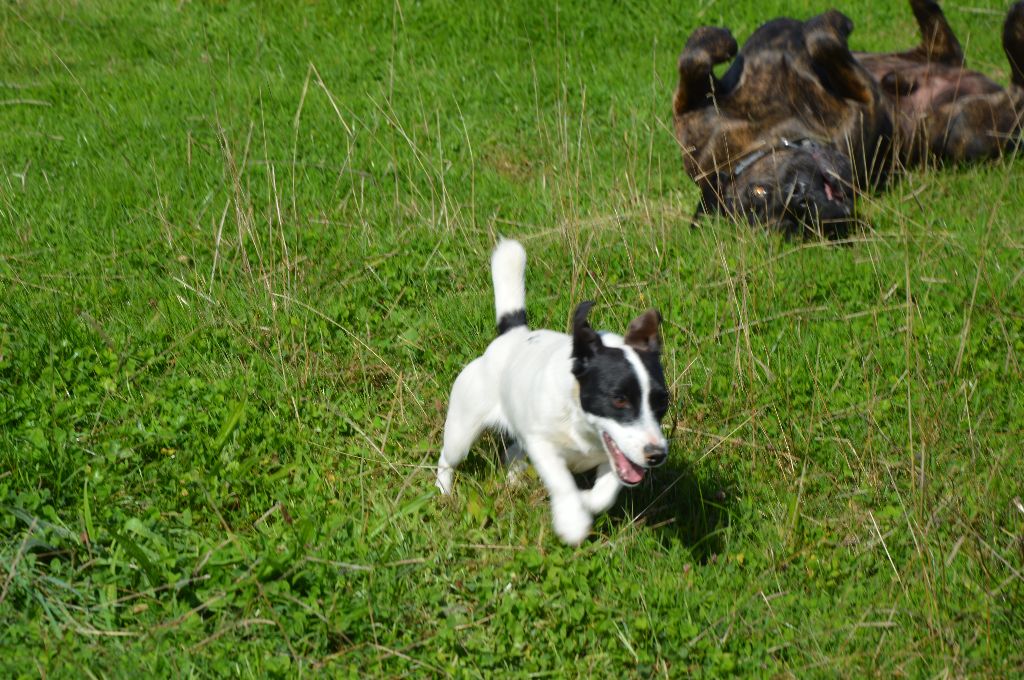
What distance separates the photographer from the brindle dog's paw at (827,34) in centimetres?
790

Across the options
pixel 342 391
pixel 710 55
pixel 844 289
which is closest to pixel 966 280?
pixel 844 289

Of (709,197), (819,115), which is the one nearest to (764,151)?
(709,197)

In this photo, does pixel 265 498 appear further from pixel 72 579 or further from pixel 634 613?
pixel 634 613

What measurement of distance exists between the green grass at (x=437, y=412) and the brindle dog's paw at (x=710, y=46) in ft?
2.46

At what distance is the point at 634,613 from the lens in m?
4.34

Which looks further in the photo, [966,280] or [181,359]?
[966,280]

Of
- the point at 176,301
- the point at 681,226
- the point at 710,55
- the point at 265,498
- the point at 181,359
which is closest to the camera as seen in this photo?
the point at 265,498

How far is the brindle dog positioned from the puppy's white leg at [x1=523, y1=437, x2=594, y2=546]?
117 inches

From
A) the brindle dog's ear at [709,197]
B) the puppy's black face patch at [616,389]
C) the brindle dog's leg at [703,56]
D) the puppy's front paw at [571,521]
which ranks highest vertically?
the brindle dog's leg at [703,56]

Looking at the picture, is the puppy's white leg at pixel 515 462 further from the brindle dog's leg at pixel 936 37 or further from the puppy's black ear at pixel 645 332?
the brindle dog's leg at pixel 936 37

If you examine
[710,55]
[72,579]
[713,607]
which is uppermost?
[710,55]

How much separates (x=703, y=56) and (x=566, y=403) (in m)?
4.19

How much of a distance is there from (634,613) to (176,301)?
10.0 feet

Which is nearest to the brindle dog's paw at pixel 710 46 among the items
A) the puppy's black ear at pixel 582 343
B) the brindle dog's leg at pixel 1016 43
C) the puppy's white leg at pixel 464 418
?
the brindle dog's leg at pixel 1016 43
